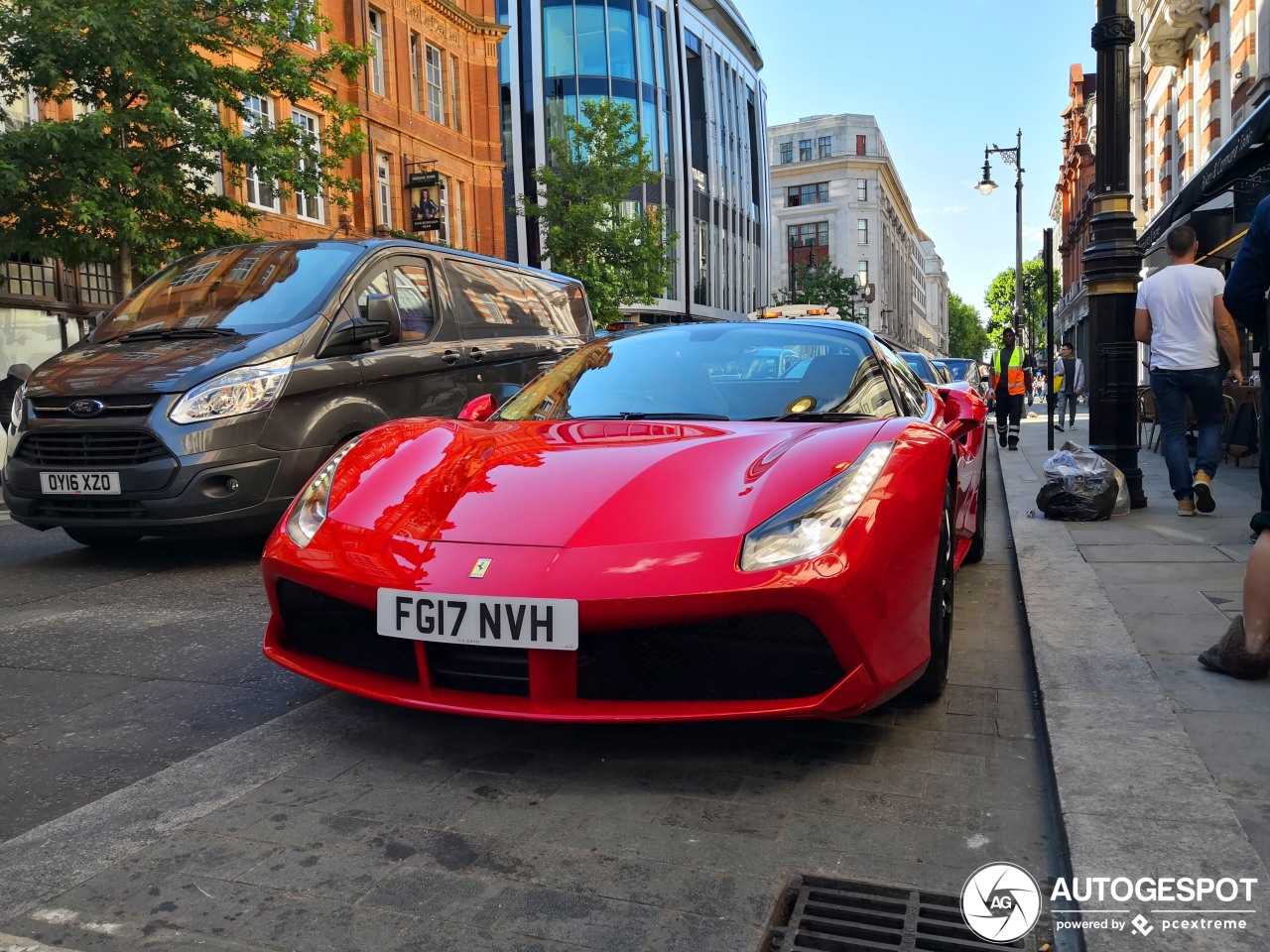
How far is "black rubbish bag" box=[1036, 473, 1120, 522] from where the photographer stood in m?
6.98

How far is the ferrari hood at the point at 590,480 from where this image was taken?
280cm

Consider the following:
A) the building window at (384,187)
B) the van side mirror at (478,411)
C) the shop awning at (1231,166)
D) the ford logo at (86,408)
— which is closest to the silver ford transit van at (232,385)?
the ford logo at (86,408)

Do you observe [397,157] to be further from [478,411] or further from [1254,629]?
[1254,629]

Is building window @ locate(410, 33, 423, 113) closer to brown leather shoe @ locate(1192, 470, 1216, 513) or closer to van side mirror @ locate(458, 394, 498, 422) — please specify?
brown leather shoe @ locate(1192, 470, 1216, 513)

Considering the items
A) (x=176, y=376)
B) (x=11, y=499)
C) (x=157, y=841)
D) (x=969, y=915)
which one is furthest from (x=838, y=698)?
(x=11, y=499)

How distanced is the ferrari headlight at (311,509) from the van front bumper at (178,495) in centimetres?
239

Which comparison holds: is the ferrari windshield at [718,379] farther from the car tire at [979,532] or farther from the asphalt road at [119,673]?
the car tire at [979,532]

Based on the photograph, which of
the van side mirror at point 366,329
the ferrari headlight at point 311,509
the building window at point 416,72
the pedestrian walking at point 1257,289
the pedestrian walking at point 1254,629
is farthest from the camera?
the building window at point 416,72

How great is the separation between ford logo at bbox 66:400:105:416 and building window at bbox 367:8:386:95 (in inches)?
914

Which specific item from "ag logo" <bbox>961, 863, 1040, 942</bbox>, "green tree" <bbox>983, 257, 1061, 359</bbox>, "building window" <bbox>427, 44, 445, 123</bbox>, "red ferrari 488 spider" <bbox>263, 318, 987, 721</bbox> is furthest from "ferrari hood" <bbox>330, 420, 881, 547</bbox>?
"green tree" <bbox>983, 257, 1061, 359</bbox>

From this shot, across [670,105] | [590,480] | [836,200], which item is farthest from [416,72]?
[836,200]

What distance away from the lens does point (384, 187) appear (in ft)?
89.8

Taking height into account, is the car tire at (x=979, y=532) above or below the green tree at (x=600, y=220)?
Answer: below

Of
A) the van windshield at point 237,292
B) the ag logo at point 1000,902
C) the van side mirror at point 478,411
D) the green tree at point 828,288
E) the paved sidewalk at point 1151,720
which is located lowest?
the ag logo at point 1000,902
